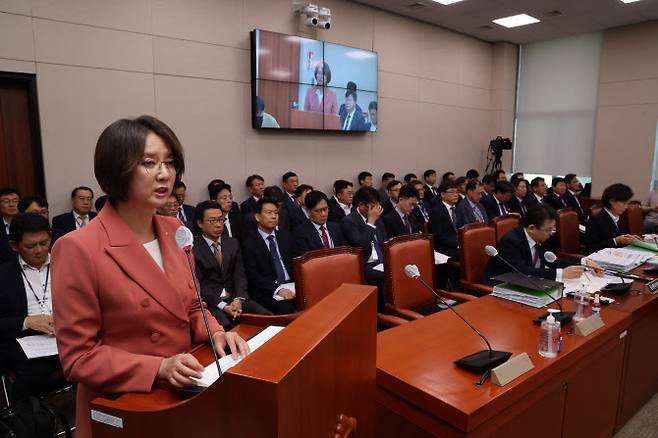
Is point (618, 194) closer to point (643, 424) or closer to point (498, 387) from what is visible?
point (643, 424)

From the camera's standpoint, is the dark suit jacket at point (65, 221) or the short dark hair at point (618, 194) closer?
the short dark hair at point (618, 194)

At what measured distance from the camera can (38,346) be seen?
2.13 meters

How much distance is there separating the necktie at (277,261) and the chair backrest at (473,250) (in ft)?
4.35

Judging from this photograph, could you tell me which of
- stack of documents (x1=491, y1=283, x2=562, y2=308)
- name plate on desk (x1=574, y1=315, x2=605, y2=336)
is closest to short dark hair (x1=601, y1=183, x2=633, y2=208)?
stack of documents (x1=491, y1=283, x2=562, y2=308)

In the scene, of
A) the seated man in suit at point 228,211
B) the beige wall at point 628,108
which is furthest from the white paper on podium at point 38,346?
the beige wall at point 628,108

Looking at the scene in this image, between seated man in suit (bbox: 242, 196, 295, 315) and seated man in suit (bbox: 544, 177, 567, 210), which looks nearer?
seated man in suit (bbox: 242, 196, 295, 315)

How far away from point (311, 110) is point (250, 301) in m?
3.57

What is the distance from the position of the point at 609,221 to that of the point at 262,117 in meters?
3.88

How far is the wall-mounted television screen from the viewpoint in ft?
17.9

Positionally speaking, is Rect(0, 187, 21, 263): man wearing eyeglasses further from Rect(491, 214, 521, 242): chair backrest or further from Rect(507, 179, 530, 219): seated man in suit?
Rect(507, 179, 530, 219): seated man in suit

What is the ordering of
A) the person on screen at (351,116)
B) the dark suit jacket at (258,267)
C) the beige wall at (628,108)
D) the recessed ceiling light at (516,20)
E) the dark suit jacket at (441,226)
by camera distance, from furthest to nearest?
1. the beige wall at (628,108)
2. the recessed ceiling light at (516,20)
3. the person on screen at (351,116)
4. the dark suit jacket at (441,226)
5. the dark suit jacket at (258,267)

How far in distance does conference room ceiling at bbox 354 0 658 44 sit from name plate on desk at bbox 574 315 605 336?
19.0 ft

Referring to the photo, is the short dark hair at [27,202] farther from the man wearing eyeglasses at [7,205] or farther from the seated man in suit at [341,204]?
the seated man in suit at [341,204]

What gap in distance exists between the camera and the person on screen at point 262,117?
5.46 meters
